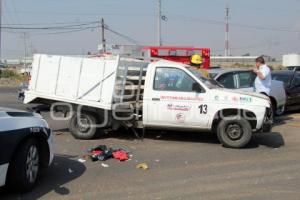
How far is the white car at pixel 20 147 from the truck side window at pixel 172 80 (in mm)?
3771

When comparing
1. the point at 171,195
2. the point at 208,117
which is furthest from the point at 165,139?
the point at 171,195

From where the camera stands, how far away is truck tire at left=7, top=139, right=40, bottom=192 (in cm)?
587

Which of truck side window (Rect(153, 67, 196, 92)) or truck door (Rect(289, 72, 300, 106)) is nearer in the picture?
truck side window (Rect(153, 67, 196, 92))

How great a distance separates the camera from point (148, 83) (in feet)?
33.0

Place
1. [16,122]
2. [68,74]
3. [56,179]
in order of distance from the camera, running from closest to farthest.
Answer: [16,122]
[56,179]
[68,74]

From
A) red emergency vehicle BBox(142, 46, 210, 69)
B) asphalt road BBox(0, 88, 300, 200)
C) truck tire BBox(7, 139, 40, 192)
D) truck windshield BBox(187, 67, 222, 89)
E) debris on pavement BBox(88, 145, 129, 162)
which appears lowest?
asphalt road BBox(0, 88, 300, 200)

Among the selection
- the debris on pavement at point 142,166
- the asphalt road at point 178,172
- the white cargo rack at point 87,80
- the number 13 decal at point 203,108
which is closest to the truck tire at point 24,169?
the asphalt road at point 178,172

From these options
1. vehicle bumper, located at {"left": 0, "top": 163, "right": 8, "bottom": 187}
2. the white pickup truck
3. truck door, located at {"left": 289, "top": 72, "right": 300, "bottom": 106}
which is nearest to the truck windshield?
the white pickup truck

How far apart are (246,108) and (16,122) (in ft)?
16.7

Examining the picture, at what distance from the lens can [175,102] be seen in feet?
32.2

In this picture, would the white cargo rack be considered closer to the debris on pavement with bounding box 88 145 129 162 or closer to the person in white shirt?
the debris on pavement with bounding box 88 145 129 162

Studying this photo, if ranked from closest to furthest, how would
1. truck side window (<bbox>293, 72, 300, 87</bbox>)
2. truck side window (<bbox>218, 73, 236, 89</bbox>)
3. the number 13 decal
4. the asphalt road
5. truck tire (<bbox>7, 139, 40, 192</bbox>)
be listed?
truck tire (<bbox>7, 139, 40, 192</bbox>) < the asphalt road < the number 13 decal < truck side window (<bbox>218, 73, 236, 89</bbox>) < truck side window (<bbox>293, 72, 300, 87</bbox>)

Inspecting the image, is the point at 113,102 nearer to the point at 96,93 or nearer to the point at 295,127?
the point at 96,93

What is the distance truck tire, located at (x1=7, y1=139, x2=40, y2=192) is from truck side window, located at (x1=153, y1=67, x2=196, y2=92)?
4121mm
